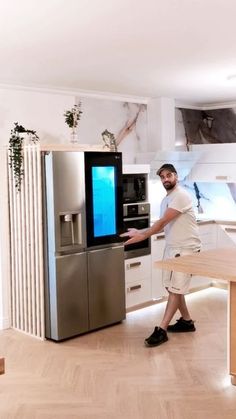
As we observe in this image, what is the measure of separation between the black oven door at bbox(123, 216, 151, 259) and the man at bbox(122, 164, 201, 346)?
2.40 ft

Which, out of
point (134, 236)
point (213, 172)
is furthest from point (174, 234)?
point (213, 172)

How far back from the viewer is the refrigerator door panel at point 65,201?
15.0 feet

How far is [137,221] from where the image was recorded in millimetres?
5699

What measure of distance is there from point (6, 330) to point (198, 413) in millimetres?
2403

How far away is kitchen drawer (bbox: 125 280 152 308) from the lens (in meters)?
5.61

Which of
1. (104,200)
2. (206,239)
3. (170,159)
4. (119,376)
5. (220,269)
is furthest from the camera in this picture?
(206,239)

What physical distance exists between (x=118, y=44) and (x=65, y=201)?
4.97ft

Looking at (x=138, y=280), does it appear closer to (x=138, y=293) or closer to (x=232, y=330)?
(x=138, y=293)

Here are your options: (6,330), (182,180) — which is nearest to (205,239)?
Answer: (182,180)

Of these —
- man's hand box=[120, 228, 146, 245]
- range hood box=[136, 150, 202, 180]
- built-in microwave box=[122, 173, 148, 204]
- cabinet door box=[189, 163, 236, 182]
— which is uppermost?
range hood box=[136, 150, 202, 180]

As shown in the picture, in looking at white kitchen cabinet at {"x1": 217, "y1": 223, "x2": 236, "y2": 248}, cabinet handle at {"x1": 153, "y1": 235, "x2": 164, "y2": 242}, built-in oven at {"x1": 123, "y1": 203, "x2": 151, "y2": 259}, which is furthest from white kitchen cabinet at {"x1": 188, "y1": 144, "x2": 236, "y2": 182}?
built-in oven at {"x1": 123, "y1": 203, "x2": 151, "y2": 259}

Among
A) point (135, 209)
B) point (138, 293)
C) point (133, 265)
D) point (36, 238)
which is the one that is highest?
point (135, 209)

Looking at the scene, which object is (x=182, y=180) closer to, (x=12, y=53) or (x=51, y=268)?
(x=51, y=268)

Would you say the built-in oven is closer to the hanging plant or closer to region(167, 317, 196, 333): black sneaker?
region(167, 317, 196, 333): black sneaker
